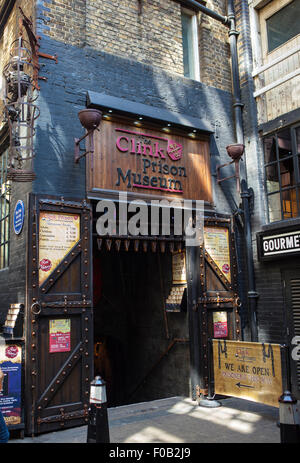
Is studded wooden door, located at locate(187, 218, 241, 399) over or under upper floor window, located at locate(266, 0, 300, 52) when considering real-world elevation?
under

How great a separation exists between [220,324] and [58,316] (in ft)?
11.3

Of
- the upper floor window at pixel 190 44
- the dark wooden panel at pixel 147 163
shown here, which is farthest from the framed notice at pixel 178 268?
the upper floor window at pixel 190 44

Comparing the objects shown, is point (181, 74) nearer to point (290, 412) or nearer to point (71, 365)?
point (71, 365)

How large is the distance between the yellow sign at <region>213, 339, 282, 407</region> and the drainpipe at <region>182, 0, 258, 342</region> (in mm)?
1538

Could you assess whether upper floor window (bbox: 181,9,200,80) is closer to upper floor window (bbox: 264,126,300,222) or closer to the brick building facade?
the brick building facade

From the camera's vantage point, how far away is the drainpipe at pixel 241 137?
8891mm

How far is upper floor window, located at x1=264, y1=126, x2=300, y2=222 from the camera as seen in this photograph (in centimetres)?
847

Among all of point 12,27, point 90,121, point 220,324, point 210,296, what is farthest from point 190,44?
point 220,324

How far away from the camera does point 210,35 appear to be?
993 centimetres

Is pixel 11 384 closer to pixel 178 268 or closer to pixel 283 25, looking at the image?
pixel 178 268

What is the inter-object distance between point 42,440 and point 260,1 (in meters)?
9.73

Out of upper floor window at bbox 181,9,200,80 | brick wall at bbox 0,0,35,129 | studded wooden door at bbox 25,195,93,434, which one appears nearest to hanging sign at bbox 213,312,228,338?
studded wooden door at bbox 25,195,93,434

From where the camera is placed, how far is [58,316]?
6.76 m

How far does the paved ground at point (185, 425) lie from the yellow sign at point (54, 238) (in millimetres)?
2476
